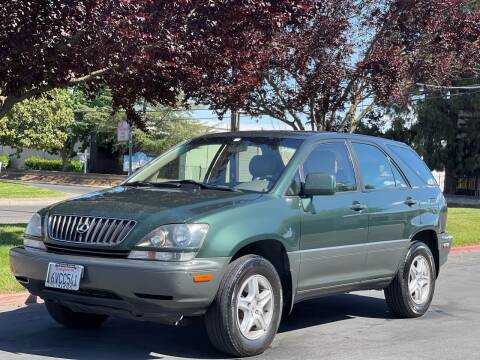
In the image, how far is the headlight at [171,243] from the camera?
518 centimetres

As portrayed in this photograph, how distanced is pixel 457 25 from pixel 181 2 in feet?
24.0

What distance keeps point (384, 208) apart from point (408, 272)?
0.83 metres

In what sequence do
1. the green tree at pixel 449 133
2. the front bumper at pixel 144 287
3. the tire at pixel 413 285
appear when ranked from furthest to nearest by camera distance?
the green tree at pixel 449 133
the tire at pixel 413 285
the front bumper at pixel 144 287

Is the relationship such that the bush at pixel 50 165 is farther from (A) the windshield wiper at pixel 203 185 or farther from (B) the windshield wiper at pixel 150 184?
(A) the windshield wiper at pixel 203 185

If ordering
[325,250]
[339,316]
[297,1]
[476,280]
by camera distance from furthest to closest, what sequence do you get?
1. [476,280]
2. [297,1]
3. [339,316]
4. [325,250]

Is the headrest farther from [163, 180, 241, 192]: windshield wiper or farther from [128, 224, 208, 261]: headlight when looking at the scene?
[128, 224, 208, 261]: headlight

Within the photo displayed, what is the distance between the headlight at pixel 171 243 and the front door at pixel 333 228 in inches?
45.9

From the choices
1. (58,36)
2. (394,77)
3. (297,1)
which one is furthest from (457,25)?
(58,36)

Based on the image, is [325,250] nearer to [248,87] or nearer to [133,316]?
[133,316]

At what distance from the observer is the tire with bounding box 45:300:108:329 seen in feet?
21.4

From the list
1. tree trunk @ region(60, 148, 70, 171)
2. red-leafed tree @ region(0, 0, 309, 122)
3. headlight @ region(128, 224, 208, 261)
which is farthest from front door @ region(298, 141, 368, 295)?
tree trunk @ region(60, 148, 70, 171)

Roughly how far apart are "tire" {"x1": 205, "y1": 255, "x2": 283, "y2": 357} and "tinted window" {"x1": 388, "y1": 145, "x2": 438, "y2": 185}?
2.68 meters

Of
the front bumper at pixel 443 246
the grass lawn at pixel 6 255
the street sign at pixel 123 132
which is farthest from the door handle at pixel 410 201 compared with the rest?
the street sign at pixel 123 132

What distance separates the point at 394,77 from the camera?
13.7 meters
